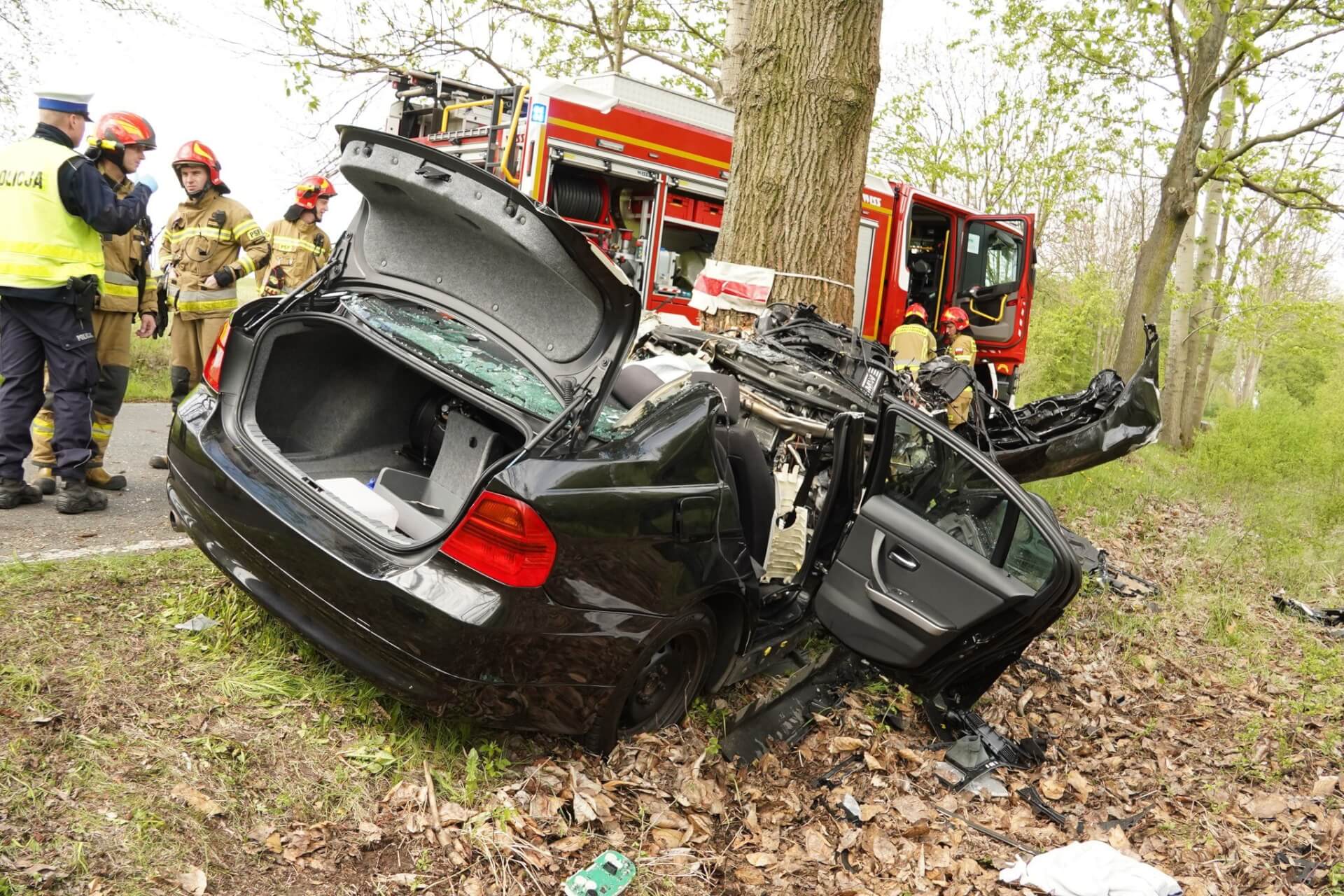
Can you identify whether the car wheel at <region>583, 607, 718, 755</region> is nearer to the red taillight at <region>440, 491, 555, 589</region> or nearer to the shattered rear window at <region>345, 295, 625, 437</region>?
the red taillight at <region>440, 491, 555, 589</region>

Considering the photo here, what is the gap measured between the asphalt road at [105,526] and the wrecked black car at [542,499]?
1.46 meters

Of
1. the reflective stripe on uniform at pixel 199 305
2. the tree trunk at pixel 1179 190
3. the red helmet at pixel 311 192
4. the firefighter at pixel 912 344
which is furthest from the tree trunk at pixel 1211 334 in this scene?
the reflective stripe on uniform at pixel 199 305

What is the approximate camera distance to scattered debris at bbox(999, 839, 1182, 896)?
2713 millimetres

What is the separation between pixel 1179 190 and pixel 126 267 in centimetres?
1309

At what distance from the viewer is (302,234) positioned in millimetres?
7949

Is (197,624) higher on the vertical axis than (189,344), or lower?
lower

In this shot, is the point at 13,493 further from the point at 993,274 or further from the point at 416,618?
the point at 993,274

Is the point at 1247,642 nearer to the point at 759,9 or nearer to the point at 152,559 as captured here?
the point at 759,9

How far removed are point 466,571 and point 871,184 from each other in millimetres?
9719

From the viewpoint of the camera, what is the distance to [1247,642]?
534 cm

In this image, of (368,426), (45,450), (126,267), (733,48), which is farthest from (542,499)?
(733,48)

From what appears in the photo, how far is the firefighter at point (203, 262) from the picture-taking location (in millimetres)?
5867

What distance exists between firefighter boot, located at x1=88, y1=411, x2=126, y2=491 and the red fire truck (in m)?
3.29

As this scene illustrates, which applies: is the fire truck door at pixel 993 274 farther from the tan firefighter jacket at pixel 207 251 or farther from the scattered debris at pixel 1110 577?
the tan firefighter jacket at pixel 207 251
